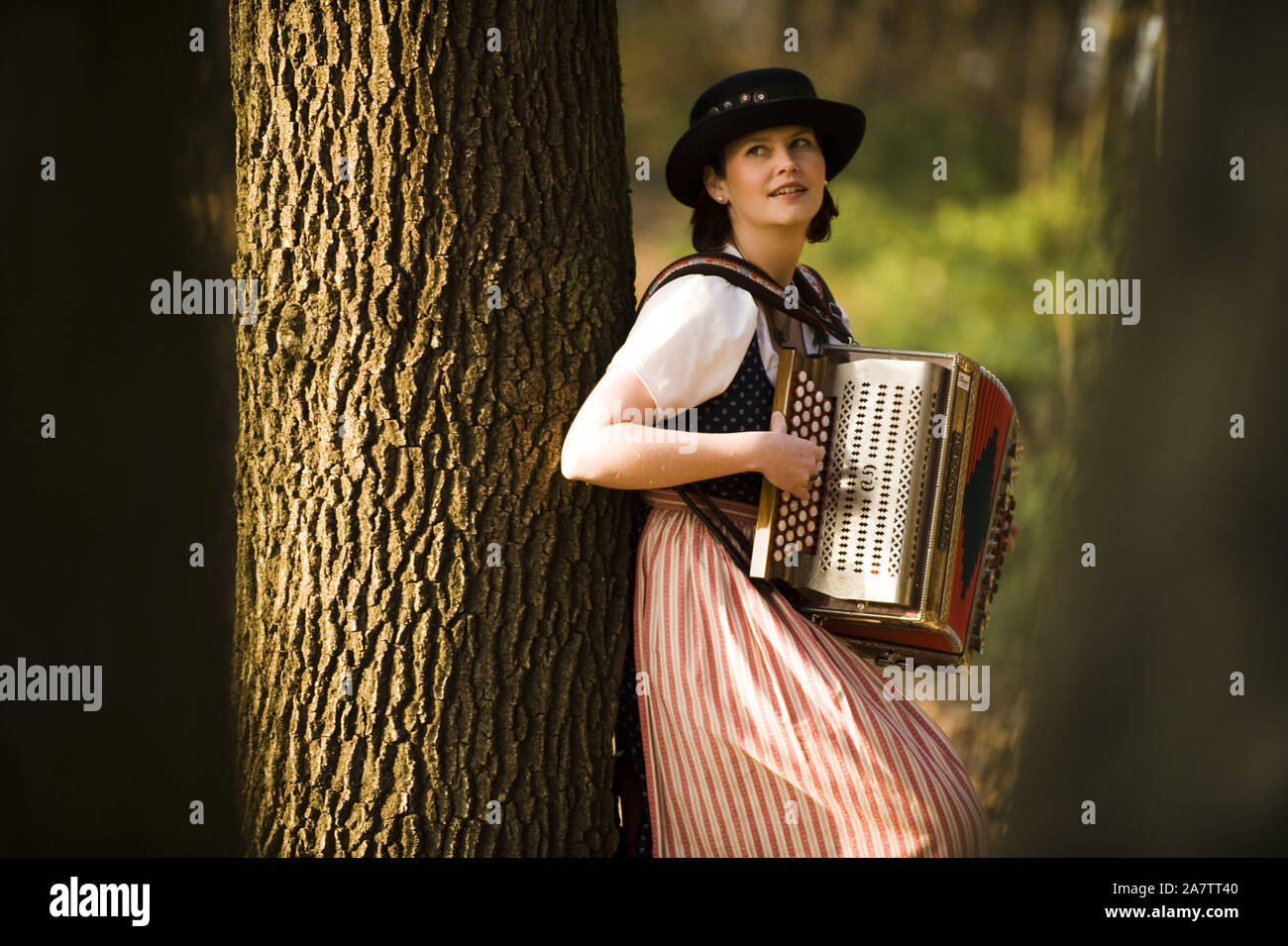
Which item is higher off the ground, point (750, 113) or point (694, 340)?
point (750, 113)

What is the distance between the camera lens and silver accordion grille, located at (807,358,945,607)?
7.85ft

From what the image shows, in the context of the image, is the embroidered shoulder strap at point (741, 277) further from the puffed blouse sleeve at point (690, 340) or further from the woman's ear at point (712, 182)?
the woman's ear at point (712, 182)

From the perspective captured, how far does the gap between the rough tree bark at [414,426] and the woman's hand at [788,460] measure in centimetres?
35

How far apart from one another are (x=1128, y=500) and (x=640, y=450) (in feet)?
10.9

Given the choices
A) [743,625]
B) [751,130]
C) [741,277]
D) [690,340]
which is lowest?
[743,625]

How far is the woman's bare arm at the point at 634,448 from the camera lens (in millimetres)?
2256

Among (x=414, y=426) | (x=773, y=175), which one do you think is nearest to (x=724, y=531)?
(x=414, y=426)

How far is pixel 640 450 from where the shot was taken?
2.26 m

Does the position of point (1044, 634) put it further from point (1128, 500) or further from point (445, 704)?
point (445, 704)

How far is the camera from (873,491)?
7.90 ft

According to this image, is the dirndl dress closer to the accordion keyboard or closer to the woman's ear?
the accordion keyboard

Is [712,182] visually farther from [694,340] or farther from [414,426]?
[414,426]

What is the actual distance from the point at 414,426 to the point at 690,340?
20.3 inches
